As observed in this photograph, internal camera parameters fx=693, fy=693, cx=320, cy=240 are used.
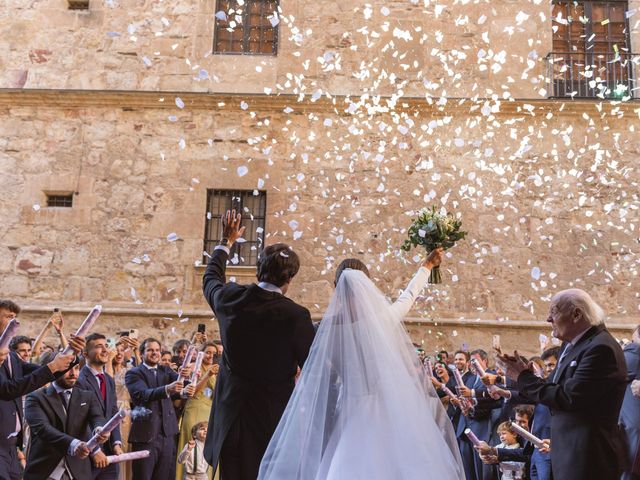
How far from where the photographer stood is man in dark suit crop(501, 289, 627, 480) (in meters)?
4.09

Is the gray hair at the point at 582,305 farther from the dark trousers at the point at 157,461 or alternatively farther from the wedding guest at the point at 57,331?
the dark trousers at the point at 157,461

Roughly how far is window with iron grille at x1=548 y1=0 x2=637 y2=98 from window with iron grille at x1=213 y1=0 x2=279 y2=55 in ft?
17.3

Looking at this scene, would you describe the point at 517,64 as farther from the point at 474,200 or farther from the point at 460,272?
the point at 460,272

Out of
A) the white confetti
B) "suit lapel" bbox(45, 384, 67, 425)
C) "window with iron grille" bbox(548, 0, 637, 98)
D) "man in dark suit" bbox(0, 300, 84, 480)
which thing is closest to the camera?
"man in dark suit" bbox(0, 300, 84, 480)

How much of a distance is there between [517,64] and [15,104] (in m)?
9.34

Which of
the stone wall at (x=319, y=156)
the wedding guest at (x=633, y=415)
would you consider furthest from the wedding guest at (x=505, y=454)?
the stone wall at (x=319, y=156)

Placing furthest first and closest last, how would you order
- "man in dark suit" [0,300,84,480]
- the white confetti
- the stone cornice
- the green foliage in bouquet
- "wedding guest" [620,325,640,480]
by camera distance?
the stone cornice → the white confetti → the green foliage in bouquet → "wedding guest" [620,325,640,480] → "man in dark suit" [0,300,84,480]

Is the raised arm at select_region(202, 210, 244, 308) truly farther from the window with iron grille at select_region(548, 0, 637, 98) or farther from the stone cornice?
the window with iron grille at select_region(548, 0, 637, 98)

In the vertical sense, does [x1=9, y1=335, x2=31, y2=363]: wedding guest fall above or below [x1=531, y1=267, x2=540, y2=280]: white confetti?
below

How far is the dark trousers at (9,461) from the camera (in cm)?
551

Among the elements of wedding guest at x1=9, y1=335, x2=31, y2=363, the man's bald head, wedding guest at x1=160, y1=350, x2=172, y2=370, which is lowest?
wedding guest at x1=160, y1=350, x2=172, y2=370

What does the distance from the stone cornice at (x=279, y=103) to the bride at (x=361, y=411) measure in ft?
28.8

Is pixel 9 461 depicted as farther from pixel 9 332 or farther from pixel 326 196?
pixel 326 196

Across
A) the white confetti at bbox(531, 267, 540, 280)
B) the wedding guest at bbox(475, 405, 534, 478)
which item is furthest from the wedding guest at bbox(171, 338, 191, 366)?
the white confetti at bbox(531, 267, 540, 280)
